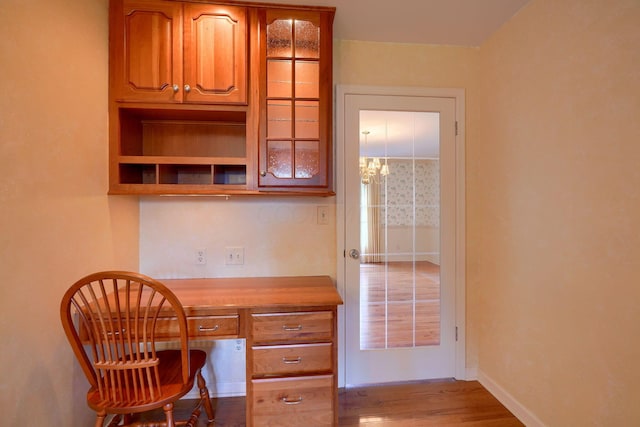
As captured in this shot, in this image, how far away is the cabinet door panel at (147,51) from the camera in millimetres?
1500

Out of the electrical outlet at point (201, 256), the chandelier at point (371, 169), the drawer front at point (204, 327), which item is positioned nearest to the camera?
the drawer front at point (204, 327)

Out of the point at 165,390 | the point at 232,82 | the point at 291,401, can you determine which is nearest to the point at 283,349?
the point at 291,401

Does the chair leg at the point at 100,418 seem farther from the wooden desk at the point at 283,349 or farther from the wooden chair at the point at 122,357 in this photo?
the wooden desk at the point at 283,349

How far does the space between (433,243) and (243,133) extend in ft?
5.12

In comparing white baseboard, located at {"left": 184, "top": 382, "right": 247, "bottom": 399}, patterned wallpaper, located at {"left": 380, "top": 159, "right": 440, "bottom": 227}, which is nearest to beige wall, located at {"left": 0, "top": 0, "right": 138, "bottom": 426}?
white baseboard, located at {"left": 184, "top": 382, "right": 247, "bottom": 399}

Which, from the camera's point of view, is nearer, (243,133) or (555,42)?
(555,42)

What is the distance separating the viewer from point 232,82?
61.3 inches

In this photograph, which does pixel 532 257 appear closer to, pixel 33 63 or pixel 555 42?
pixel 555 42

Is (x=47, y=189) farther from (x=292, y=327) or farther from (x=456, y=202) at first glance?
(x=456, y=202)

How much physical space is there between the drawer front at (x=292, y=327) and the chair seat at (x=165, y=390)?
0.36 meters

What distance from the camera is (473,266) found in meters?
2.03

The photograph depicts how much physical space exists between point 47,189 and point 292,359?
52.6 inches

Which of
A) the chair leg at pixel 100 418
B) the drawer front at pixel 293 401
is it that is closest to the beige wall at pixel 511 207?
the chair leg at pixel 100 418

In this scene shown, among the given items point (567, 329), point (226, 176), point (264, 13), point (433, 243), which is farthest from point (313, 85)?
point (567, 329)
